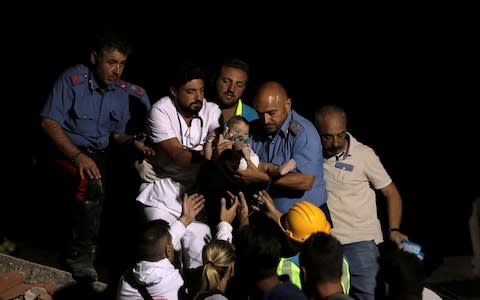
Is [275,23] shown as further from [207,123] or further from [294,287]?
[294,287]

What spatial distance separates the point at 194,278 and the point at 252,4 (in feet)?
11.1

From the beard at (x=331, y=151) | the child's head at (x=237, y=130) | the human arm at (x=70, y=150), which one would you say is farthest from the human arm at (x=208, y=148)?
the human arm at (x=70, y=150)

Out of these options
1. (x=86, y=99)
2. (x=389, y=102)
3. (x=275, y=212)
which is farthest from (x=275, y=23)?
(x=275, y=212)

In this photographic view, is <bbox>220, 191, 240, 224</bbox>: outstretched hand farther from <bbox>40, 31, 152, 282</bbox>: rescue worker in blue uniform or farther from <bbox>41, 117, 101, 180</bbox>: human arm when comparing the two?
<bbox>41, 117, 101, 180</bbox>: human arm

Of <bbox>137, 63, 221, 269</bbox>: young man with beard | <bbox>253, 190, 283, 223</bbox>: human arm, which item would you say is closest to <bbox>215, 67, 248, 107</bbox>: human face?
<bbox>137, 63, 221, 269</bbox>: young man with beard

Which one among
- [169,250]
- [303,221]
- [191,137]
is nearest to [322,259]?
[303,221]

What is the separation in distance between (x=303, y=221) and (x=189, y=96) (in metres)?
1.27

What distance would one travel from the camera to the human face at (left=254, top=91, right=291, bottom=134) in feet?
14.7

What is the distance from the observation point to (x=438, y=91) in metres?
6.82

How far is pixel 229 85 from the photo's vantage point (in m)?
5.04

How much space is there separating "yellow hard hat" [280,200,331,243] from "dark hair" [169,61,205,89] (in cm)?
119

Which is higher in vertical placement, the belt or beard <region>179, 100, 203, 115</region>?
beard <region>179, 100, 203, 115</region>

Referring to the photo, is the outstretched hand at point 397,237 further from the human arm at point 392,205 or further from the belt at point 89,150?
the belt at point 89,150

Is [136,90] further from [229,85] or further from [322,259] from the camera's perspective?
[322,259]
